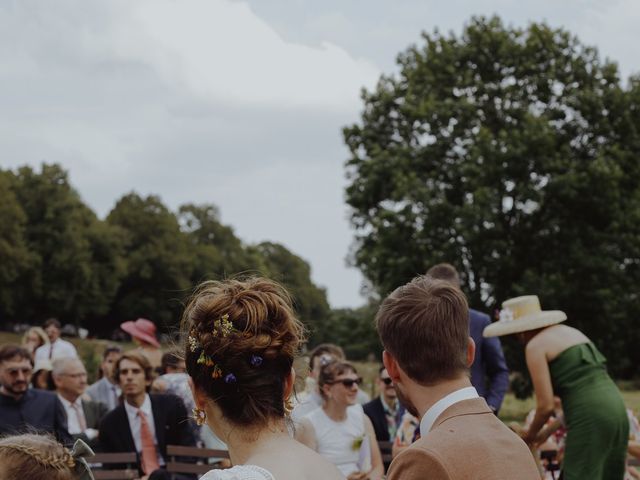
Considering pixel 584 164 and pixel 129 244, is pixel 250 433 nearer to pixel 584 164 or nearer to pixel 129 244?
pixel 584 164

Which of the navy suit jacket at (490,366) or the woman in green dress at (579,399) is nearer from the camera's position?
the woman in green dress at (579,399)

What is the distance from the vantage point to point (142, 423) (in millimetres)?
7824

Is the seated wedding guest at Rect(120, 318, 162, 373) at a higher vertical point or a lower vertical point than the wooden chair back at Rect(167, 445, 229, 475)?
higher

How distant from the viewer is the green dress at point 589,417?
249 inches

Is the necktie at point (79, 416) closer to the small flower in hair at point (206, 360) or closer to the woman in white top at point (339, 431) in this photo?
the woman in white top at point (339, 431)

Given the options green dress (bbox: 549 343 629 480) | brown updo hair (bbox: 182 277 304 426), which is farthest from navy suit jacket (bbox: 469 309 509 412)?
brown updo hair (bbox: 182 277 304 426)

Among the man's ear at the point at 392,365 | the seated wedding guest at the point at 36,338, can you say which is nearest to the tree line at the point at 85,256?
the seated wedding guest at the point at 36,338

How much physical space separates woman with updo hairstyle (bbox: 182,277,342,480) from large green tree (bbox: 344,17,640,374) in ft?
74.0

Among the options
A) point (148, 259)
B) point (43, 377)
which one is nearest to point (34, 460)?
point (43, 377)

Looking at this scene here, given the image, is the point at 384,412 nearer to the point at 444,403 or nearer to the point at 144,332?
the point at 144,332

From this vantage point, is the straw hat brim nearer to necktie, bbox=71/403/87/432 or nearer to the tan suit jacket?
the tan suit jacket

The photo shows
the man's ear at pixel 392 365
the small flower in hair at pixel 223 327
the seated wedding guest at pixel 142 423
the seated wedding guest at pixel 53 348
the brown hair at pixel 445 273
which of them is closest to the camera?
the small flower in hair at pixel 223 327

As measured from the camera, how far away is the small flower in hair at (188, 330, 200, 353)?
2691 mm

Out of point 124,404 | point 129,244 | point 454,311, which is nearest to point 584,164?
point 124,404
